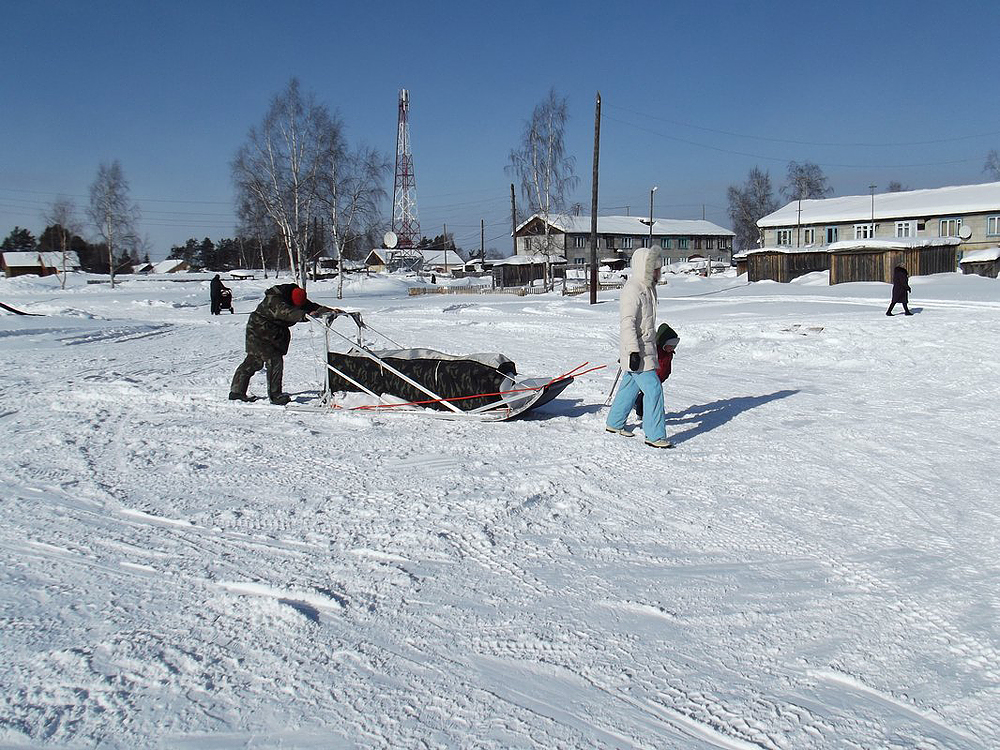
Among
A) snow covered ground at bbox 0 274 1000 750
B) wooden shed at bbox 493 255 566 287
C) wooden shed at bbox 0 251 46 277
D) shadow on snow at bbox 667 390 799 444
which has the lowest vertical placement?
snow covered ground at bbox 0 274 1000 750

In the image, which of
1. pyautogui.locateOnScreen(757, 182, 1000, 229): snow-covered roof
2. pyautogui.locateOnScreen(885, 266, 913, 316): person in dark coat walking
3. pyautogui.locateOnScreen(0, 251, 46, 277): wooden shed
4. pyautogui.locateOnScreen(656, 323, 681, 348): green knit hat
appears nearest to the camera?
pyautogui.locateOnScreen(656, 323, 681, 348): green knit hat

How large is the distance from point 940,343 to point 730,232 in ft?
259

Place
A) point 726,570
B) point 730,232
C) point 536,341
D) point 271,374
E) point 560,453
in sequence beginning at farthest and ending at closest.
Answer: point 730,232 → point 536,341 → point 271,374 → point 560,453 → point 726,570

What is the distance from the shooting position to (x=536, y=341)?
1421 cm

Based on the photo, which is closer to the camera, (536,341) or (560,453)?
(560,453)

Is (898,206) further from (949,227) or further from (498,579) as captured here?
(498,579)

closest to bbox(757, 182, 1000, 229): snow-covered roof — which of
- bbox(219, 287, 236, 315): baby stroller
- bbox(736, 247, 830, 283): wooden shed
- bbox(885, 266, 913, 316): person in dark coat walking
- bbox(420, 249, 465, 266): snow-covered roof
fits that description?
bbox(736, 247, 830, 283): wooden shed

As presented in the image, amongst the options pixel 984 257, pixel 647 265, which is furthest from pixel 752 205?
pixel 647 265

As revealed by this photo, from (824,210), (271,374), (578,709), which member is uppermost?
(824,210)

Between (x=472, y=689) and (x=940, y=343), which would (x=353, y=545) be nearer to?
(x=472, y=689)

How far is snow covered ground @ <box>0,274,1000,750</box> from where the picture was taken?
2252 millimetres

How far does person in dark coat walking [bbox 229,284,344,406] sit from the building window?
49.2 metres

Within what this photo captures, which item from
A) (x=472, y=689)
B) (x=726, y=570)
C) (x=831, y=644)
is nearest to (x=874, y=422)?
(x=726, y=570)

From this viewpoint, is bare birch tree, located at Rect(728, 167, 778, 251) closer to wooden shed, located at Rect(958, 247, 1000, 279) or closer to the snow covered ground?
wooden shed, located at Rect(958, 247, 1000, 279)
